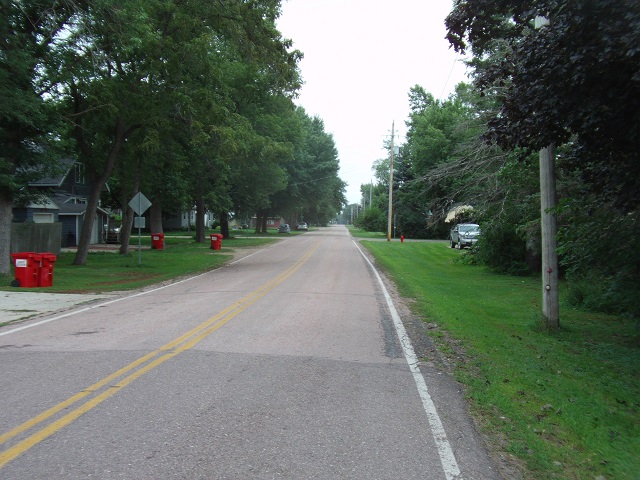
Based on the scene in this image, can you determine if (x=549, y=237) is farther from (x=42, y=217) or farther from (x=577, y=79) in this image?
(x=42, y=217)

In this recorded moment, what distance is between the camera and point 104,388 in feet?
18.6

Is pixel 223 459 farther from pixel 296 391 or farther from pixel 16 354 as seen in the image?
pixel 16 354

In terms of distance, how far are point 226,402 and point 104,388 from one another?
142 centimetres

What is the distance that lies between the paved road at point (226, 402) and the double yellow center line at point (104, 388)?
0.06ft

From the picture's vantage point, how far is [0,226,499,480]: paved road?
4.02 metres

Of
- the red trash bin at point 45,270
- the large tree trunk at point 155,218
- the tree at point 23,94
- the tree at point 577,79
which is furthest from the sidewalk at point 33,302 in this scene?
the large tree trunk at point 155,218

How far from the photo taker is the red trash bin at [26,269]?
14.9 metres

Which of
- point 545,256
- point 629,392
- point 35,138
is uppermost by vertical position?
point 35,138

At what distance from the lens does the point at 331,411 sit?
17.0ft

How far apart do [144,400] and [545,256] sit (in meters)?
8.16

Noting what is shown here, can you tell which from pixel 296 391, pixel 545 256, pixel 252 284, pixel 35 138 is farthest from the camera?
pixel 35 138

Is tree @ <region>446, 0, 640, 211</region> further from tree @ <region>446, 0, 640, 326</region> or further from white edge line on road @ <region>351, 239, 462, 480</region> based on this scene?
white edge line on road @ <region>351, 239, 462, 480</region>

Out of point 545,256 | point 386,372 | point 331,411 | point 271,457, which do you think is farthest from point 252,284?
point 271,457

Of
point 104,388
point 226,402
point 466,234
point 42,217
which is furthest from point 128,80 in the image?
point 466,234
